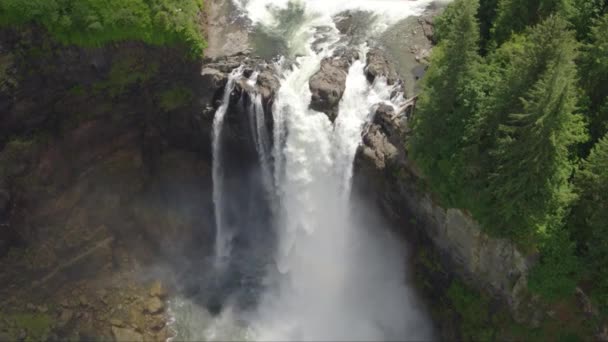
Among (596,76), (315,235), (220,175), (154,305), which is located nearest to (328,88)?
(315,235)

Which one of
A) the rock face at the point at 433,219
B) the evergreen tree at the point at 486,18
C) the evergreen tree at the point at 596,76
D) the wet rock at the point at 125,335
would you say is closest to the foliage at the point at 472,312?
the rock face at the point at 433,219

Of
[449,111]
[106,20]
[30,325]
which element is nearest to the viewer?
[449,111]

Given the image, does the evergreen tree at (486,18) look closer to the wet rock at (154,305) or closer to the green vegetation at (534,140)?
the green vegetation at (534,140)

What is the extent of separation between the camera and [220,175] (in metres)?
37.1

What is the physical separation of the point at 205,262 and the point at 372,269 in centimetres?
1186

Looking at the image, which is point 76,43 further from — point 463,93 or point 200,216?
point 463,93

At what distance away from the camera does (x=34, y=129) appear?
34406 mm

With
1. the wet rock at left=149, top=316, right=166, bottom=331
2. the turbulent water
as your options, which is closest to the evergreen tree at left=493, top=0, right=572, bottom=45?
the turbulent water

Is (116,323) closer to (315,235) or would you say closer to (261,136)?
(315,235)

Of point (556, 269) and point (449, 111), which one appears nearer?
point (556, 269)

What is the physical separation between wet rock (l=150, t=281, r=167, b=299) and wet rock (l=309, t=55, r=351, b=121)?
15.8 m

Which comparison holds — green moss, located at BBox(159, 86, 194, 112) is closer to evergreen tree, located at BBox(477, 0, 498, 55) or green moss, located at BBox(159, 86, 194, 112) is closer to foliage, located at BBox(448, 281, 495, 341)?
evergreen tree, located at BBox(477, 0, 498, 55)

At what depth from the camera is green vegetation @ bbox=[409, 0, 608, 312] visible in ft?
74.7

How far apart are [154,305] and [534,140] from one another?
82.2ft
